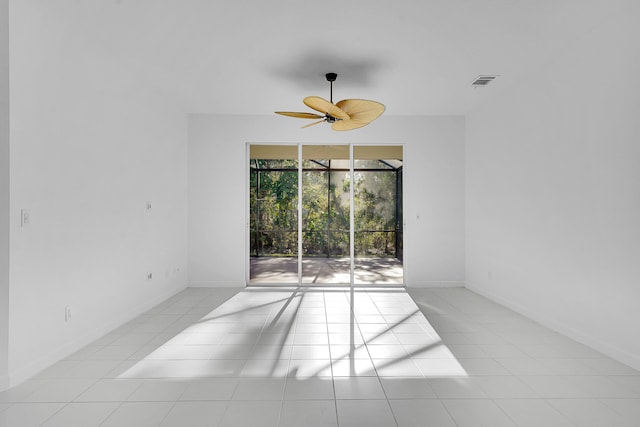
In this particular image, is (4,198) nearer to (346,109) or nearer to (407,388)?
(346,109)

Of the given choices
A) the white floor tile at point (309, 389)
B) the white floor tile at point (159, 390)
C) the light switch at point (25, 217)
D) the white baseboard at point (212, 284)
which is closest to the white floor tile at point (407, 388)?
the white floor tile at point (309, 389)

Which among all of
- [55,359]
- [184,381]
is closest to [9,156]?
[55,359]

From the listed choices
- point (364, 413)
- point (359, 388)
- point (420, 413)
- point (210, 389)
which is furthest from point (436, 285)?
point (210, 389)

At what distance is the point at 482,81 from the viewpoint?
3.98 meters

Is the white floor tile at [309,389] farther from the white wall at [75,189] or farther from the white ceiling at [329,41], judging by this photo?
the white ceiling at [329,41]

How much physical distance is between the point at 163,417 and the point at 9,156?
1983 mm

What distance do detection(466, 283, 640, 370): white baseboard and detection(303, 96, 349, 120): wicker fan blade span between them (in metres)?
2.93

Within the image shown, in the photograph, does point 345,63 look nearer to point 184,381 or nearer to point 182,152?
point 182,152

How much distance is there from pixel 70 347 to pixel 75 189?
133 cm

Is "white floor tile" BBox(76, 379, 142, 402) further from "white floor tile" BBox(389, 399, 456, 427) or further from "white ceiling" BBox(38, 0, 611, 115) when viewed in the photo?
"white ceiling" BBox(38, 0, 611, 115)

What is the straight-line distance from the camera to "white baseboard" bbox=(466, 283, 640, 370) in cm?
261

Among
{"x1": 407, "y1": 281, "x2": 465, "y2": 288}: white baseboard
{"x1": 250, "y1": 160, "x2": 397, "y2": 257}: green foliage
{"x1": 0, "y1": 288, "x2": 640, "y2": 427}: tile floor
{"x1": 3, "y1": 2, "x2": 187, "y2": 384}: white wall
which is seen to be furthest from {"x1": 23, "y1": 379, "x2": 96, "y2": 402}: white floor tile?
{"x1": 407, "y1": 281, "x2": 465, "y2": 288}: white baseboard

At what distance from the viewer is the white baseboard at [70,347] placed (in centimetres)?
234

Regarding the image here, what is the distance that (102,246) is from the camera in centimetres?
328
